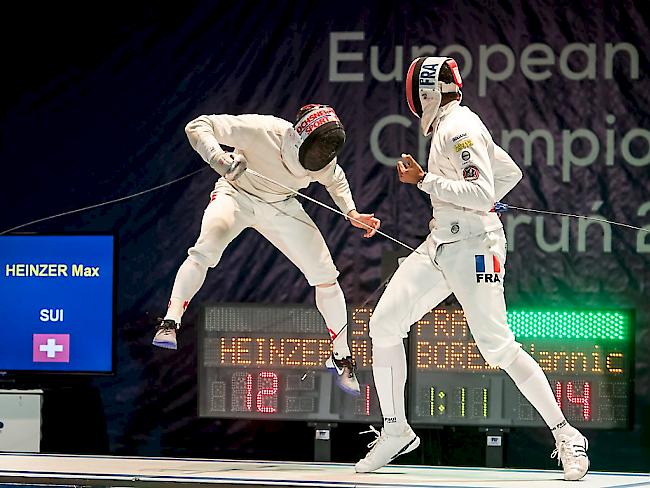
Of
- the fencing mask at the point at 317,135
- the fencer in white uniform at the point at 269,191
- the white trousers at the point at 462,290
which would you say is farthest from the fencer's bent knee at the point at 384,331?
the fencing mask at the point at 317,135

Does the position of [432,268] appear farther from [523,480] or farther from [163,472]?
[163,472]

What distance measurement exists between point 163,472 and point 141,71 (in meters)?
2.98

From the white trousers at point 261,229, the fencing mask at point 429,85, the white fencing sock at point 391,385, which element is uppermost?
the fencing mask at point 429,85

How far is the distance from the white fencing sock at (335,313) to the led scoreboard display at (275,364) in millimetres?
649

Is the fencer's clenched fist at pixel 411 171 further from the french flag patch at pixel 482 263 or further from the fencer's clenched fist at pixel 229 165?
the fencer's clenched fist at pixel 229 165

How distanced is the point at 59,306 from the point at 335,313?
72.7 inches

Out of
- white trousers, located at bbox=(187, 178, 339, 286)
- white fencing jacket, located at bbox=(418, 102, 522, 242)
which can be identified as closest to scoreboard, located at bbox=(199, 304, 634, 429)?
white trousers, located at bbox=(187, 178, 339, 286)

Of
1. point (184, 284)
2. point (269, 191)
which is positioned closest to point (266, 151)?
point (269, 191)

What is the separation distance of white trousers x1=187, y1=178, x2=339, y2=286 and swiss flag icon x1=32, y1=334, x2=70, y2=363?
1.56m

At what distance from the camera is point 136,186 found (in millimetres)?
7180

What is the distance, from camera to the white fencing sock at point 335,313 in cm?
566

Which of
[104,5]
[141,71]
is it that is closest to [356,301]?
[141,71]

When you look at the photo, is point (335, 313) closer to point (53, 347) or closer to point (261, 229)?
point (261, 229)

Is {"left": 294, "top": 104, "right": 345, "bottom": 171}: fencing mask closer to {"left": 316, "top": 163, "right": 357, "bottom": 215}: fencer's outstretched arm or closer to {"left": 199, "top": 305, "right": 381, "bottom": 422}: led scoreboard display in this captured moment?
{"left": 316, "top": 163, "right": 357, "bottom": 215}: fencer's outstretched arm
